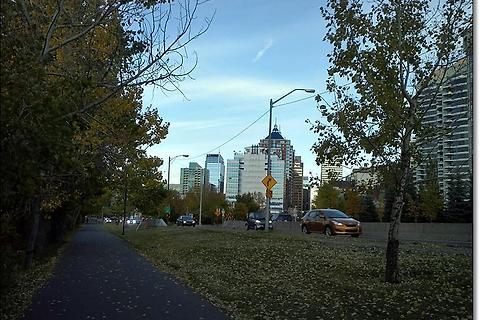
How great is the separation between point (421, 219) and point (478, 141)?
38.8 meters

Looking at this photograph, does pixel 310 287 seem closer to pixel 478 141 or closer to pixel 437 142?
pixel 437 142

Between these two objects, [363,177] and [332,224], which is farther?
[332,224]

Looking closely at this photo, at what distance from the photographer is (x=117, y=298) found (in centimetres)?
989

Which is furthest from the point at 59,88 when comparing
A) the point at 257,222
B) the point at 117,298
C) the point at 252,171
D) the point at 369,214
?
the point at 252,171

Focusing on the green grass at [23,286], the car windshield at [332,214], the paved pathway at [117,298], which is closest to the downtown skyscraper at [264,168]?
the car windshield at [332,214]

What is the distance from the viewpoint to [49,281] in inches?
484

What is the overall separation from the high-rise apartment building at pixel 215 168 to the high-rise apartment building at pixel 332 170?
6187 centimetres

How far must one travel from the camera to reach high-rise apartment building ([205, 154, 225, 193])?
7581 cm

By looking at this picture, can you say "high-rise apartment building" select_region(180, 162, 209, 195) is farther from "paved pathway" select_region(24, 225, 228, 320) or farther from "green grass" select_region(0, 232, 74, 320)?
"paved pathway" select_region(24, 225, 228, 320)

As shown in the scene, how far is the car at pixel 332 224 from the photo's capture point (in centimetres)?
2475

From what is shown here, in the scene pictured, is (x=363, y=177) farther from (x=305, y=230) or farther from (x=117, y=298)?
(x=305, y=230)

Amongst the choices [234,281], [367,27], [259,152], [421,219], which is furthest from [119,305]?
[259,152]

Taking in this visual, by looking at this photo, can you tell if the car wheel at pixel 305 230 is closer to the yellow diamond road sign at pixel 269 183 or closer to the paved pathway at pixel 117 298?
the yellow diamond road sign at pixel 269 183

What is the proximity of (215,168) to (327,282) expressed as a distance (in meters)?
70.1
